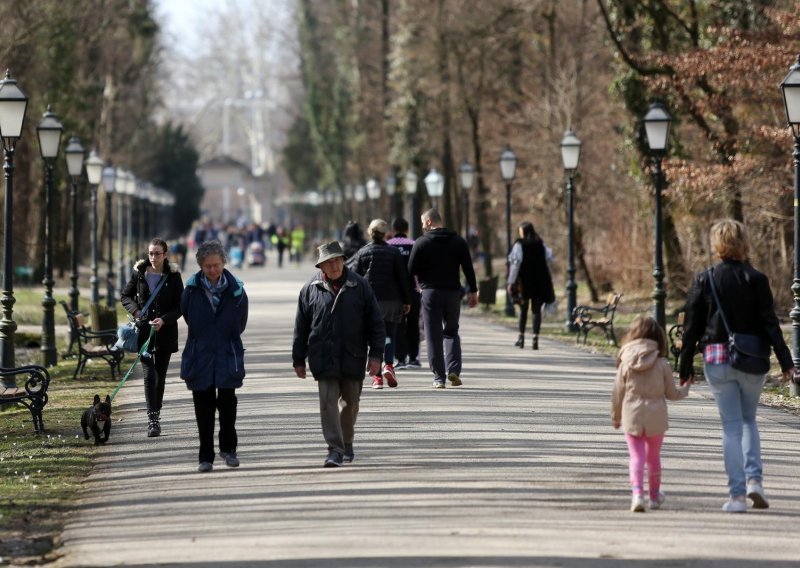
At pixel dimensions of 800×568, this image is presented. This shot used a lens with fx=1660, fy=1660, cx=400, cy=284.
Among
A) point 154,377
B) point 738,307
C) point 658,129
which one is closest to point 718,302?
point 738,307

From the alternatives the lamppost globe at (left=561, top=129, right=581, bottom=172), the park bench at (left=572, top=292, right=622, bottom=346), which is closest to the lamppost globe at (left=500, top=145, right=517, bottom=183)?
the lamppost globe at (left=561, top=129, right=581, bottom=172)

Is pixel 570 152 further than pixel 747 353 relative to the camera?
Yes

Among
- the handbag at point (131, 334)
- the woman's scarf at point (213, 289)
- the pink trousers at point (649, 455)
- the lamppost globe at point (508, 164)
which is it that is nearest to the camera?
the pink trousers at point (649, 455)

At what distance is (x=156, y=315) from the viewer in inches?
549

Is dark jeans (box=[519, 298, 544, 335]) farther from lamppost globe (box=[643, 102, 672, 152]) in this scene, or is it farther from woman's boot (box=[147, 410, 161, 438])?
woman's boot (box=[147, 410, 161, 438])

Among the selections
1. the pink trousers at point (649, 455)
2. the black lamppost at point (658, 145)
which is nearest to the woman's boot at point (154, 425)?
the pink trousers at point (649, 455)

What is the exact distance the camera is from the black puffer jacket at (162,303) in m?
13.9

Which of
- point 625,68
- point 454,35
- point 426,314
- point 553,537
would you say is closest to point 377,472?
point 553,537

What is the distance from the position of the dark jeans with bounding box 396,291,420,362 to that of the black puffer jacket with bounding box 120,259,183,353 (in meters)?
5.85

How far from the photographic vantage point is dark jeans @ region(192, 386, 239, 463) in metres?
11.6

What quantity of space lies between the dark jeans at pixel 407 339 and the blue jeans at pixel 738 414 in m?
9.61

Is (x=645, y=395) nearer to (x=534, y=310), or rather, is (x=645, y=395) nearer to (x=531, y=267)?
(x=531, y=267)

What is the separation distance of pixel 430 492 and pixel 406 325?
9.37 metres

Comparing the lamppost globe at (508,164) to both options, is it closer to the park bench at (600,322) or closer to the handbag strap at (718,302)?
the park bench at (600,322)
